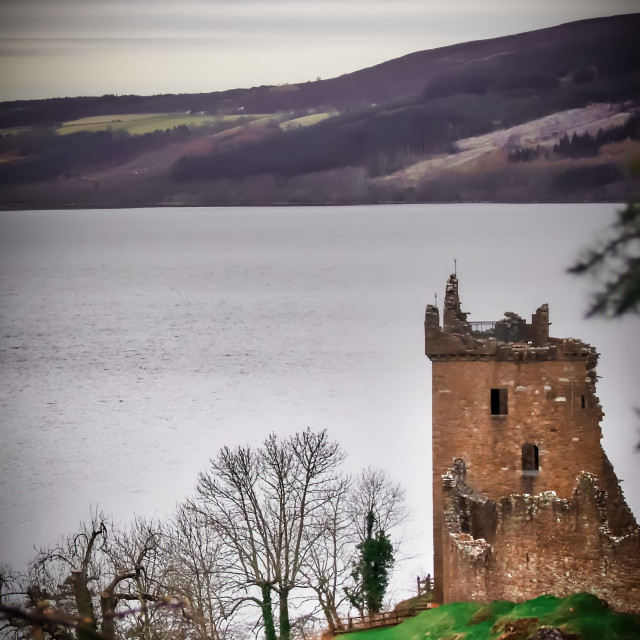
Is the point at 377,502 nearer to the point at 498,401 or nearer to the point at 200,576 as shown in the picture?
the point at 200,576

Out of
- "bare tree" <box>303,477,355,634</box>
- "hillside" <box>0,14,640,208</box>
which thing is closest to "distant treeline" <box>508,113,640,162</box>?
"hillside" <box>0,14,640,208</box>

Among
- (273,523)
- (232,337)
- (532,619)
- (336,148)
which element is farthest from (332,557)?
(232,337)

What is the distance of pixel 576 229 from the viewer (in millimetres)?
89562

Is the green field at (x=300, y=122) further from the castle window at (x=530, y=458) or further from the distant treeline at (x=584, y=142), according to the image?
the castle window at (x=530, y=458)

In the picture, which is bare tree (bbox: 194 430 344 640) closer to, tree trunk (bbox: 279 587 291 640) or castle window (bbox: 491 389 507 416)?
tree trunk (bbox: 279 587 291 640)

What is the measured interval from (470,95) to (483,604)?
2279 inches

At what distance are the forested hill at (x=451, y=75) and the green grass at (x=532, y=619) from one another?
40744 millimetres

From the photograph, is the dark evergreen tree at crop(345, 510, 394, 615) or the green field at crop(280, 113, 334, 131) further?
the green field at crop(280, 113, 334, 131)

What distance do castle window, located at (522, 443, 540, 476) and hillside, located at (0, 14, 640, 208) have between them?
35.4 meters

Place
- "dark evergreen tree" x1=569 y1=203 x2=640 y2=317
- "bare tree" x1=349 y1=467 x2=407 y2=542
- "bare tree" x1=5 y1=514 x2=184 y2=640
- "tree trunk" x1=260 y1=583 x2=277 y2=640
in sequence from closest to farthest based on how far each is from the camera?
"dark evergreen tree" x1=569 y1=203 x2=640 y2=317 < "bare tree" x1=5 y1=514 x2=184 y2=640 < "tree trunk" x1=260 y1=583 x2=277 y2=640 < "bare tree" x1=349 y1=467 x2=407 y2=542

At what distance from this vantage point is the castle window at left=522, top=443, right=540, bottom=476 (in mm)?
46719

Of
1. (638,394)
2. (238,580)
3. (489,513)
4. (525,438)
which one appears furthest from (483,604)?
(638,394)

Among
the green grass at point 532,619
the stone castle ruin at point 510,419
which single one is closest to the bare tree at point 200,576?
the stone castle ruin at point 510,419

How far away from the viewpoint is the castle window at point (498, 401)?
46.9 meters
